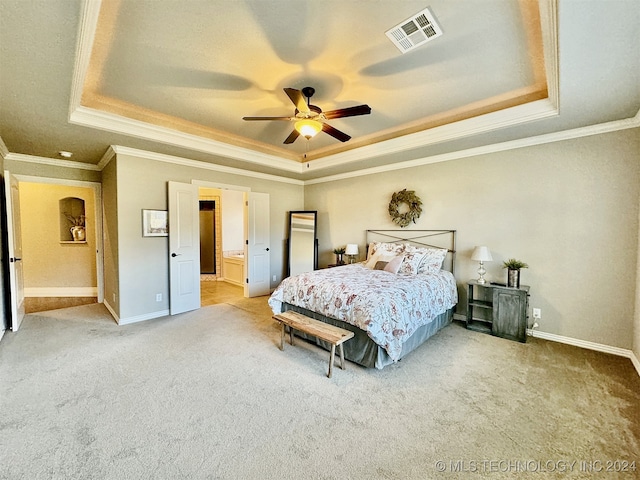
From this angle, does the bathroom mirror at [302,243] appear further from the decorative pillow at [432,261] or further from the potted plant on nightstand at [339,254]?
the decorative pillow at [432,261]

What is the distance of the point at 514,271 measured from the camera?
3.62 meters

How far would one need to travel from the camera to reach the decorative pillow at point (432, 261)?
402 cm

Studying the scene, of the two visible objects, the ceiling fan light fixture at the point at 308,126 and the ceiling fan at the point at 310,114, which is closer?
the ceiling fan at the point at 310,114

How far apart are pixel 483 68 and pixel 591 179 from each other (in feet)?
6.61

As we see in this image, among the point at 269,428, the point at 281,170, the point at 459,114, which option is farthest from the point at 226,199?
the point at 269,428

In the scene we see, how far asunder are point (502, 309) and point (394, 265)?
144 centimetres

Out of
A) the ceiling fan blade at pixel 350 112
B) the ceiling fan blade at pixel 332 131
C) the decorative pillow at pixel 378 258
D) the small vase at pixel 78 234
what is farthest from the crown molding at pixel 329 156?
the small vase at pixel 78 234

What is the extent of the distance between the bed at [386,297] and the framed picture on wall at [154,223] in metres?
2.23

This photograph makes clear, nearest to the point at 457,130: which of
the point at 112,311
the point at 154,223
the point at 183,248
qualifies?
the point at 183,248

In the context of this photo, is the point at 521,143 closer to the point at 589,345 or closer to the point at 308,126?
the point at 589,345

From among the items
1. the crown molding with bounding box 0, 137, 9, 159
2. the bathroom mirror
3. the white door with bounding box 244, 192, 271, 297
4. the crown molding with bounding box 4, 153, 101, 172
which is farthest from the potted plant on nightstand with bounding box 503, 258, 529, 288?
the crown molding with bounding box 4, 153, 101, 172

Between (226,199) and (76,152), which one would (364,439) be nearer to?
(76,152)

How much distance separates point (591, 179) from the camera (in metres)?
3.21

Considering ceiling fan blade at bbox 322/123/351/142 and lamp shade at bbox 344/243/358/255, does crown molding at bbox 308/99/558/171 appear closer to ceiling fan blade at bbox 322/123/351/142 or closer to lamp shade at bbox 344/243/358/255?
ceiling fan blade at bbox 322/123/351/142
